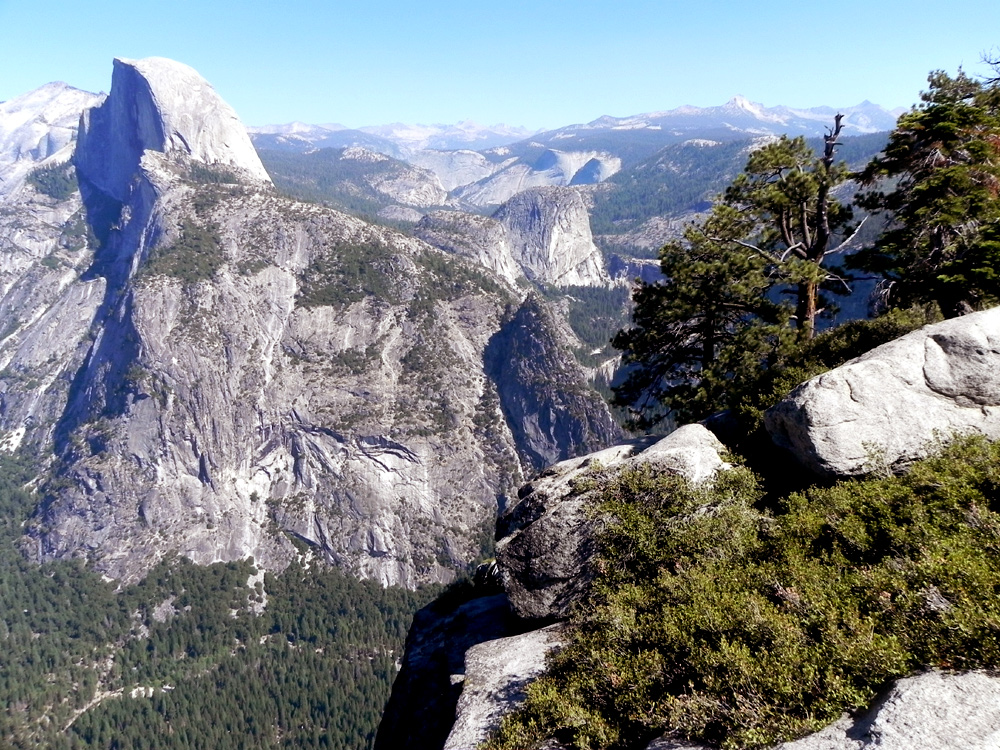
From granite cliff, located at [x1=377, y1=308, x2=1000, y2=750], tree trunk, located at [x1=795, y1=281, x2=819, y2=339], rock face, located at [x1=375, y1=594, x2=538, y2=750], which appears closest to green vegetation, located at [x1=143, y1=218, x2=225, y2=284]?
rock face, located at [x1=375, y1=594, x2=538, y2=750]

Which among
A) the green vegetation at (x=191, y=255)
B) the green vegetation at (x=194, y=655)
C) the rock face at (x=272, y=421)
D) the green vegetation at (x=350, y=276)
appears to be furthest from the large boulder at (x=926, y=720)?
the green vegetation at (x=191, y=255)

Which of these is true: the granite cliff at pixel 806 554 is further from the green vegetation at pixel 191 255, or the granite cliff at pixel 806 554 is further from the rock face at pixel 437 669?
the green vegetation at pixel 191 255

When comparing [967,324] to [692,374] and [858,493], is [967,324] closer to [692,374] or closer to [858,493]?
[858,493]

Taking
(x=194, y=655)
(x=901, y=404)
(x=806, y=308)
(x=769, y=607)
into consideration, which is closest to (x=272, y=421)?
(x=194, y=655)

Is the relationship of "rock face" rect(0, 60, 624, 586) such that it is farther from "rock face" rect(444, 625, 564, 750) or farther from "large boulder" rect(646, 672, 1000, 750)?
"large boulder" rect(646, 672, 1000, 750)

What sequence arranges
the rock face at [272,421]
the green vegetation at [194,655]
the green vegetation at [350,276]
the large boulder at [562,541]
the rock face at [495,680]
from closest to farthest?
1. the rock face at [495,680]
2. the large boulder at [562,541]
3. the green vegetation at [194,655]
4. the rock face at [272,421]
5. the green vegetation at [350,276]

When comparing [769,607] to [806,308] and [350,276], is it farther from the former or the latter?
[350,276]
